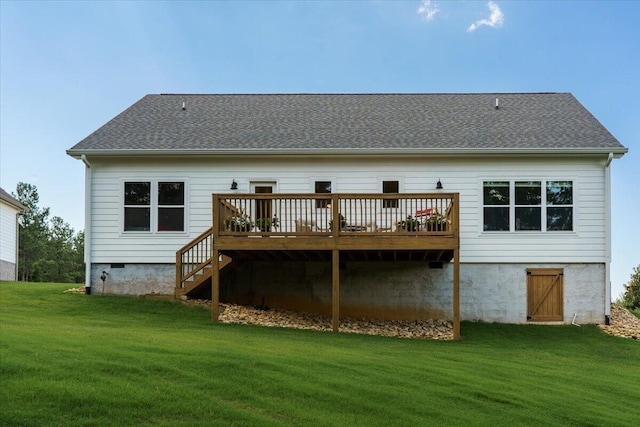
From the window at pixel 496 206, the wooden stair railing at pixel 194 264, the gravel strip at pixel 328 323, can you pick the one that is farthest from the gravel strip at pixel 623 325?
the wooden stair railing at pixel 194 264

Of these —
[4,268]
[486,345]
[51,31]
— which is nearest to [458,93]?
[486,345]

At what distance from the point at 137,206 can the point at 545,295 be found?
1127 centimetres

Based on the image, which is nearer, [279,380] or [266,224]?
[279,380]

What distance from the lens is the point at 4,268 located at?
29.0m

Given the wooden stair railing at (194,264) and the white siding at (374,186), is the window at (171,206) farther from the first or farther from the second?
the wooden stair railing at (194,264)

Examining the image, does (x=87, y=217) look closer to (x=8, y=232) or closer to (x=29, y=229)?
(x=8, y=232)

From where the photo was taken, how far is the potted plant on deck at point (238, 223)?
14.8 meters

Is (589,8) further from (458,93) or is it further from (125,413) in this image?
(125,413)

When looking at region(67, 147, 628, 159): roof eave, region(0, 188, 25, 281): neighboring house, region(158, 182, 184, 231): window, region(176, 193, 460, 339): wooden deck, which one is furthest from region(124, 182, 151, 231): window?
region(0, 188, 25, 281): neighboring house

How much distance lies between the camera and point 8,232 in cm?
2961

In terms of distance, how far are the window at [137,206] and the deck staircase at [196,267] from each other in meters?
1.61

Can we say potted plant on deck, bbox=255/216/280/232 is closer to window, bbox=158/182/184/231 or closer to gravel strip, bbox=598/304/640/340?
window, bbox=158/182/184/231

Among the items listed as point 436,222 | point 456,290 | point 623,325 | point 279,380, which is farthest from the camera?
point 623,325

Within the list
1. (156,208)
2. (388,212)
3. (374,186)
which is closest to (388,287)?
(388,212)
